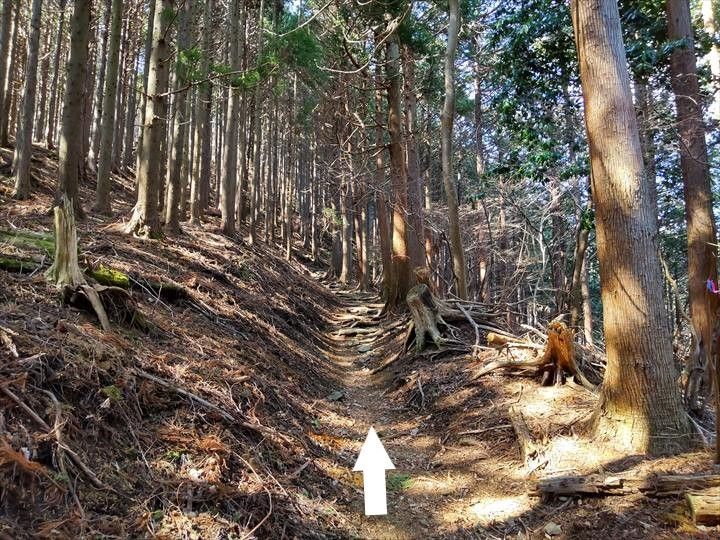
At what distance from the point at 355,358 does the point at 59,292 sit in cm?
763

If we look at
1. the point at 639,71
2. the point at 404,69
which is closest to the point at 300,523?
the point at 639,71

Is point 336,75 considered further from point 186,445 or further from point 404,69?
point 186,445

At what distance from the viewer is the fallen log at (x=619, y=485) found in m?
3.40

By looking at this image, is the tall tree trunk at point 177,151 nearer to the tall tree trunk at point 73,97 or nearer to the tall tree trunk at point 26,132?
the tall tree trunk at point 73,97

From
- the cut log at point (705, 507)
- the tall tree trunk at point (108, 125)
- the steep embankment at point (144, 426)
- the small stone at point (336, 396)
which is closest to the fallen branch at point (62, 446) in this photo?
the steep embankment at point (144, 426)

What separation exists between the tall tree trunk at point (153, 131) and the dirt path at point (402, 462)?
465cm

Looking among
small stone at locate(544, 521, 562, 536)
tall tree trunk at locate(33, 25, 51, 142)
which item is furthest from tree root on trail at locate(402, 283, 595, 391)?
tall tree trunk at locate(33, 25, 51, 142)

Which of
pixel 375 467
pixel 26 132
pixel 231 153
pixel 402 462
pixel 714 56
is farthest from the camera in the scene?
pixel 231 153

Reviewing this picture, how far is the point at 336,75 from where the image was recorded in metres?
15.8

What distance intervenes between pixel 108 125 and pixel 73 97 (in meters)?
3.00

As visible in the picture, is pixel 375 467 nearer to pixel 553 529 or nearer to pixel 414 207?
pixel 553 529

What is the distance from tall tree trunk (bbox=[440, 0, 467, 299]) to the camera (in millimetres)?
11531

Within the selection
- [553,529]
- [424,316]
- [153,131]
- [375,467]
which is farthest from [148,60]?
[553,529]

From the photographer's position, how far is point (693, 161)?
8477 mm
